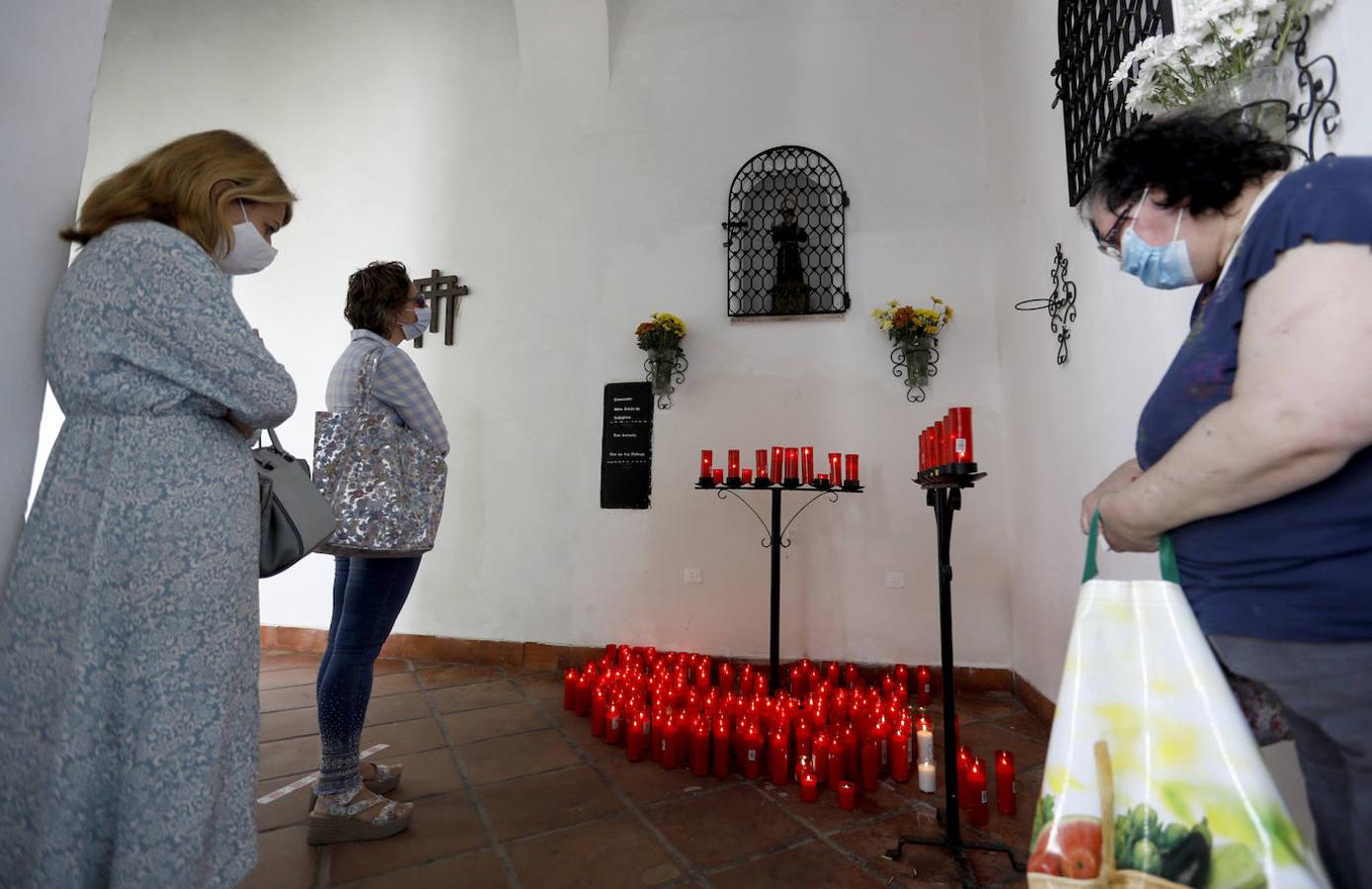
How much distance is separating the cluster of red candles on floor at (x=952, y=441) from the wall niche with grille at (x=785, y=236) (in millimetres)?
1848

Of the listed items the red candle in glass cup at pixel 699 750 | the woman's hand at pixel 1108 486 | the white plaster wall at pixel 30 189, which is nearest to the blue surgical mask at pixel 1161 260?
the woman's hand at pixel 1108 486

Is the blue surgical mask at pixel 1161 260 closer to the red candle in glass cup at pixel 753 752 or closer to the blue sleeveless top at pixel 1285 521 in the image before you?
the blue sleeveless top at pixel 1285 521

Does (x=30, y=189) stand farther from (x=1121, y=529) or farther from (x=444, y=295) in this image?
(x=444, y=295)

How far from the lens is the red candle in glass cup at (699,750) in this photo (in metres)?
2.12

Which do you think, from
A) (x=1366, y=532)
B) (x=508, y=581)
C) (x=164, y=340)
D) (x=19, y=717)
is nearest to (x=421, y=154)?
(x=508, y=581)

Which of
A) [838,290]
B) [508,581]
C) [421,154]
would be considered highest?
[421,154]

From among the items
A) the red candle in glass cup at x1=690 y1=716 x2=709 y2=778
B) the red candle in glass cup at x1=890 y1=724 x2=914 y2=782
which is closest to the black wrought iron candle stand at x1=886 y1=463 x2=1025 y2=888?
the red candle in glass cup at x1=890 y1=724 x2=914 y2=782

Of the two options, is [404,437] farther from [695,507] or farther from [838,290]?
[838,290]

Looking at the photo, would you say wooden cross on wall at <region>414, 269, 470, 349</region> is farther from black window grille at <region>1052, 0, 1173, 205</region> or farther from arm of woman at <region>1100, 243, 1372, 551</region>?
arm of woman at <region>1100, 243, 1372, 551</region>

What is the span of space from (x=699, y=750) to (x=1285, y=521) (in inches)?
71.6

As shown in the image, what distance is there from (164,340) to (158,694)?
523 millimetres

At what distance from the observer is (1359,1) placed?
3.33ft

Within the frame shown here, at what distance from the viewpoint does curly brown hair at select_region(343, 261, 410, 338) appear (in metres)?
1.83

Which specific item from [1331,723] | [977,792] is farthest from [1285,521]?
[977,792]
